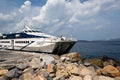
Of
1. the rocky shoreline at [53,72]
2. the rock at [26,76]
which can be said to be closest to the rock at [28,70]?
the rocky shoreline at [53,72]

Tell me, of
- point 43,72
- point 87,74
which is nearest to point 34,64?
point 43,72

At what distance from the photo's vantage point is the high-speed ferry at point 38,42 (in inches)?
1650

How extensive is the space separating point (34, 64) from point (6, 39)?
29.6 m

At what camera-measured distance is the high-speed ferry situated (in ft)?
137

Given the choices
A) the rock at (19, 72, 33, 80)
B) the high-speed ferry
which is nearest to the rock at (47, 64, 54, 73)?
the rock at (19, 72, 33, 80)

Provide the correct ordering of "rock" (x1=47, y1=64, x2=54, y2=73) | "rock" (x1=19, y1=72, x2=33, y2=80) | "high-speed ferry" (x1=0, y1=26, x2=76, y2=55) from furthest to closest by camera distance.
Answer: "high-speed ferry" (x1=0, y1=26, x2=76, y2=55)
"rock" (x1=47, y1=64, x2=54, y2=73)
"rock" (x1=19, y1=72, x2=33, y2=80)

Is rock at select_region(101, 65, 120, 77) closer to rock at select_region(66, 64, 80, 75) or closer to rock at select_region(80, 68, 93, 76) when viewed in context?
rock at select_region(80, 68, 93, 76)

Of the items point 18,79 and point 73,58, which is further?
point 73,58

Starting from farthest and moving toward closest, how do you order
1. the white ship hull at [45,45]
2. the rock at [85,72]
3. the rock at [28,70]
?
the white ship hull at [45,45]
the rock at [28,70]
the rock at [85,72]

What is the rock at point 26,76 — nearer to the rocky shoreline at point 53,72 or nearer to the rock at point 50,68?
the rocky shoreline at point 53,72

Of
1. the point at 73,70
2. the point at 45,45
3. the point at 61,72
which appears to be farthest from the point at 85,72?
the point at 45,45

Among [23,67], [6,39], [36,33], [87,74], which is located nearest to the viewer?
[87,74]

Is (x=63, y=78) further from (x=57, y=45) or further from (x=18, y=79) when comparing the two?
(x=57, y=45)

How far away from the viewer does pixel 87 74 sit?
21.8 meters
